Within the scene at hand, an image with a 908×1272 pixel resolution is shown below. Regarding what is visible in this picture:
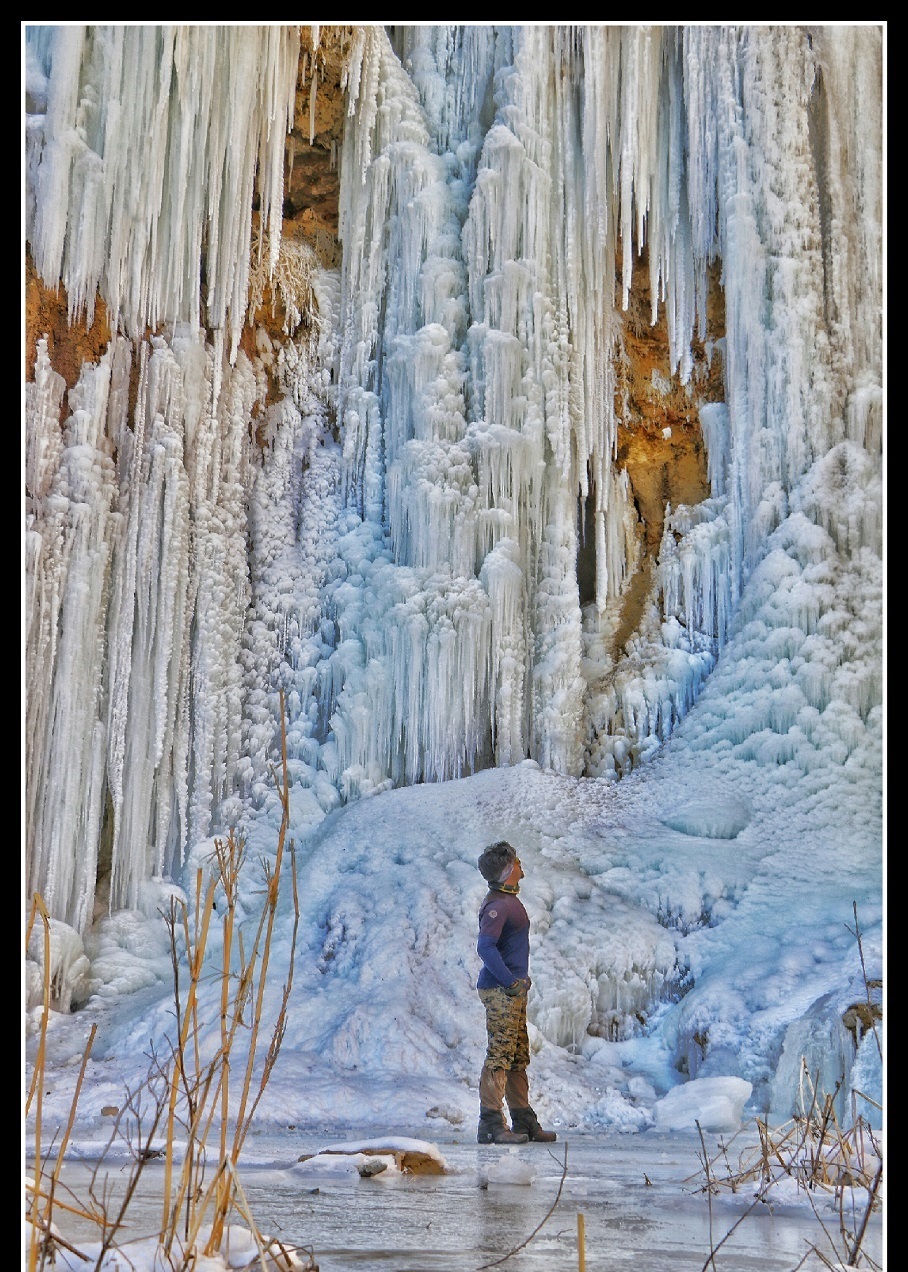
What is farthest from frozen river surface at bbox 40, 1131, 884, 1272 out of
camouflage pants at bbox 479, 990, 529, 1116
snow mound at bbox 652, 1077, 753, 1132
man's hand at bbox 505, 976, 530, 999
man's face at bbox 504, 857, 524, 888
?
snow mound at bbox 652, 1077, 753, 1132

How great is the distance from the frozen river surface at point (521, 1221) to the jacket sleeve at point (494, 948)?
45 cm

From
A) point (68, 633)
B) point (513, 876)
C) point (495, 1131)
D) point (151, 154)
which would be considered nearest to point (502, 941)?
point (513, 876)

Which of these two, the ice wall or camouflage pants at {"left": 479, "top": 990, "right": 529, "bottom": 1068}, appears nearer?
camouflage pants at {"left": 479, "top": 990, "right": 529, "bottom": 1068}

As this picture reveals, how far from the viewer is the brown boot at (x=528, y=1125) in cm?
361

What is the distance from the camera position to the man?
3.46m

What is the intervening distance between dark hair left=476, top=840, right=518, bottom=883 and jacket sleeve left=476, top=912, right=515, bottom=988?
12 centimetres

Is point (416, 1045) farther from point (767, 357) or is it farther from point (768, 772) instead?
point (767, 357)

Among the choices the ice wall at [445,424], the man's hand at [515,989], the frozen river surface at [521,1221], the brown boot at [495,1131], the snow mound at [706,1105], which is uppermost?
the ice wall at [445,424]

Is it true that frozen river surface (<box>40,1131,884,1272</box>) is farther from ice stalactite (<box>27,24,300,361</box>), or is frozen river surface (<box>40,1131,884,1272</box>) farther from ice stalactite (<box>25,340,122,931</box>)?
ice stalactite (<box>27,24,300,361</box>)

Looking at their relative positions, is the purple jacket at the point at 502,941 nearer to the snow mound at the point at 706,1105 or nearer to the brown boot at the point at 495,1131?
the brown boot at the point at 495,1131

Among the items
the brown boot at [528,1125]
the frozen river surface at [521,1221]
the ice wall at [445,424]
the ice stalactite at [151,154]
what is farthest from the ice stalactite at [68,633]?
the brown boot at [528,1125]

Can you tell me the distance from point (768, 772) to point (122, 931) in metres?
3.47

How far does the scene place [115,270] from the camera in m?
6.44
